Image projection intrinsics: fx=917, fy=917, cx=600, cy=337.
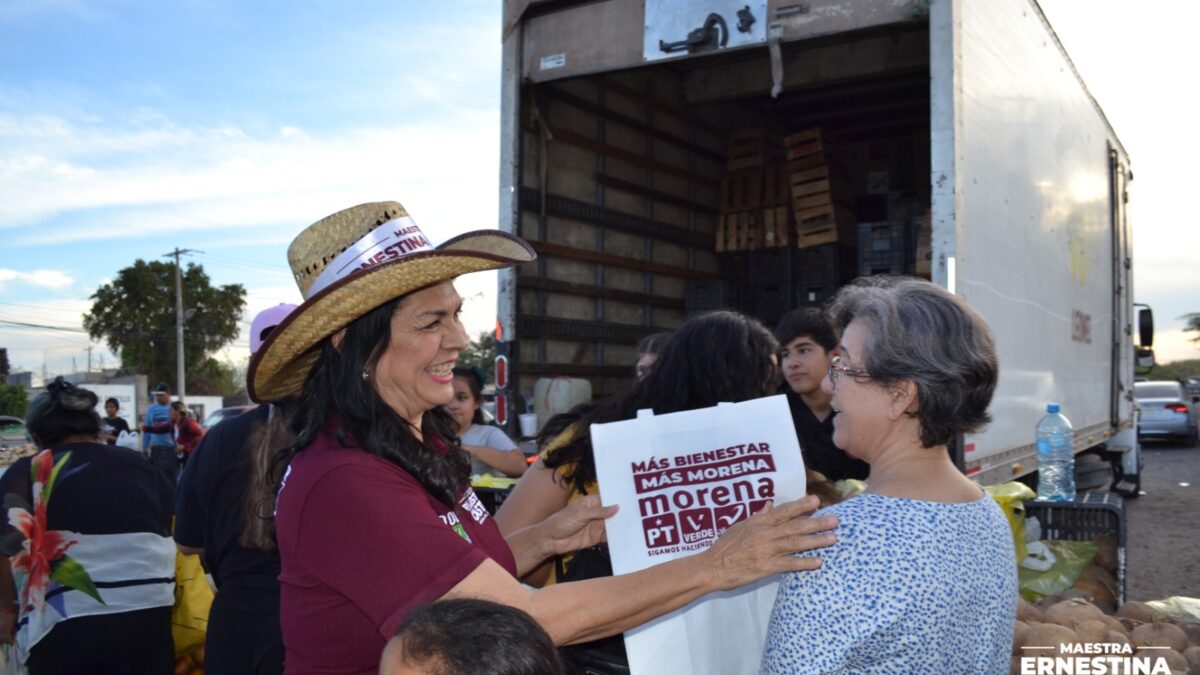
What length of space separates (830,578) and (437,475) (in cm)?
78

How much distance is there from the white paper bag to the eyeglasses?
0.97 feet

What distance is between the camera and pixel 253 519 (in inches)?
104

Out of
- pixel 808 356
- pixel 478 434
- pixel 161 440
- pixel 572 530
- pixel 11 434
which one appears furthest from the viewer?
pixel 11 434

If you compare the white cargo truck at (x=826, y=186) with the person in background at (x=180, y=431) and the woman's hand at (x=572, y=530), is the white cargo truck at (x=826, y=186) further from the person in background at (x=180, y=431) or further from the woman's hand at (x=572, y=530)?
the person in background at (x=180, y=431)

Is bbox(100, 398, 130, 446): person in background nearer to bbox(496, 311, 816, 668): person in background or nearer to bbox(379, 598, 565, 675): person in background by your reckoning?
bbox(496, 311, 816, 668): person in background

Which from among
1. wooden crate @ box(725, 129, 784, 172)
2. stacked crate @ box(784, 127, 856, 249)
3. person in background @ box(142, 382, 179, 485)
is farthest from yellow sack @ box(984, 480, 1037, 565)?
person in background @ box(142, 382, 179, 485)

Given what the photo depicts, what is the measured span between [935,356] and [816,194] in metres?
7.32

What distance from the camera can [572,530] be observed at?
7.47 ft

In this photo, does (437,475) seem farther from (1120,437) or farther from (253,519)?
(1120,437)

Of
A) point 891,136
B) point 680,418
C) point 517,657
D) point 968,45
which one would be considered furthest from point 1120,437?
point 517,657

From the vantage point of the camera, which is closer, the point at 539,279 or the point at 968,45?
the point at 968,45

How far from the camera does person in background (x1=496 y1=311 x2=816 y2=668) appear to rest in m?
2.75

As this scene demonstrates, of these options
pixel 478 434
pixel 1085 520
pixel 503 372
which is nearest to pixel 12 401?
pixel 503 372

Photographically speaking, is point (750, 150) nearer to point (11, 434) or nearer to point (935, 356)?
point (935, 356)
